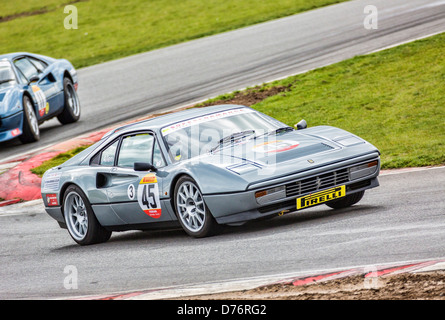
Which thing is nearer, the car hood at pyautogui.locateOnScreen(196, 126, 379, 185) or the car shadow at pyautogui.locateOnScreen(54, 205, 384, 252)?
the car hood at pyautogui.locateOnScreen(196, 126, 379, 185)

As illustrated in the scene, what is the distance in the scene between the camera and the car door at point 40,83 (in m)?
15.8

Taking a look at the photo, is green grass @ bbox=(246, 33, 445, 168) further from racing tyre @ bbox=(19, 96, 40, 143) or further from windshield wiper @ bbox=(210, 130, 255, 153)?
racing tyre @ bbox=(19, 96, 40, 143)

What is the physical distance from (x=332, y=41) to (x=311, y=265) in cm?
1510

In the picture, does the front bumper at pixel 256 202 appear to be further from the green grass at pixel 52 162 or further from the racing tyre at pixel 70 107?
the racing tyre at pixel 70 107

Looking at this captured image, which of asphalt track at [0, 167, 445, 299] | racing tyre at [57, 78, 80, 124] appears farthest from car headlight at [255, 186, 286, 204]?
racing tyre at [57, 78, 80, 124]

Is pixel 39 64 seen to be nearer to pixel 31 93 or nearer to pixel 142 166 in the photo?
pixel 31 93

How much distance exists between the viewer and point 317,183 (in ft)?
25.8

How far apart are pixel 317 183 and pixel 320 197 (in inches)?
5.3

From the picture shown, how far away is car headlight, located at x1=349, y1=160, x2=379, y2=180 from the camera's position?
8125mm

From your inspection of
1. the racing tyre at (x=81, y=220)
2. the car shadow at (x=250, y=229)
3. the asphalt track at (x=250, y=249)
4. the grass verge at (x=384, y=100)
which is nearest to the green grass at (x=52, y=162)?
the grass verge at (x=384, y=100)

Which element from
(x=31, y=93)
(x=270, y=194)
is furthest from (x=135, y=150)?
(x=31, y=93)

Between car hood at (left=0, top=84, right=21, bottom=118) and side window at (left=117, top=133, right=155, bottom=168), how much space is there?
20.9 feet
